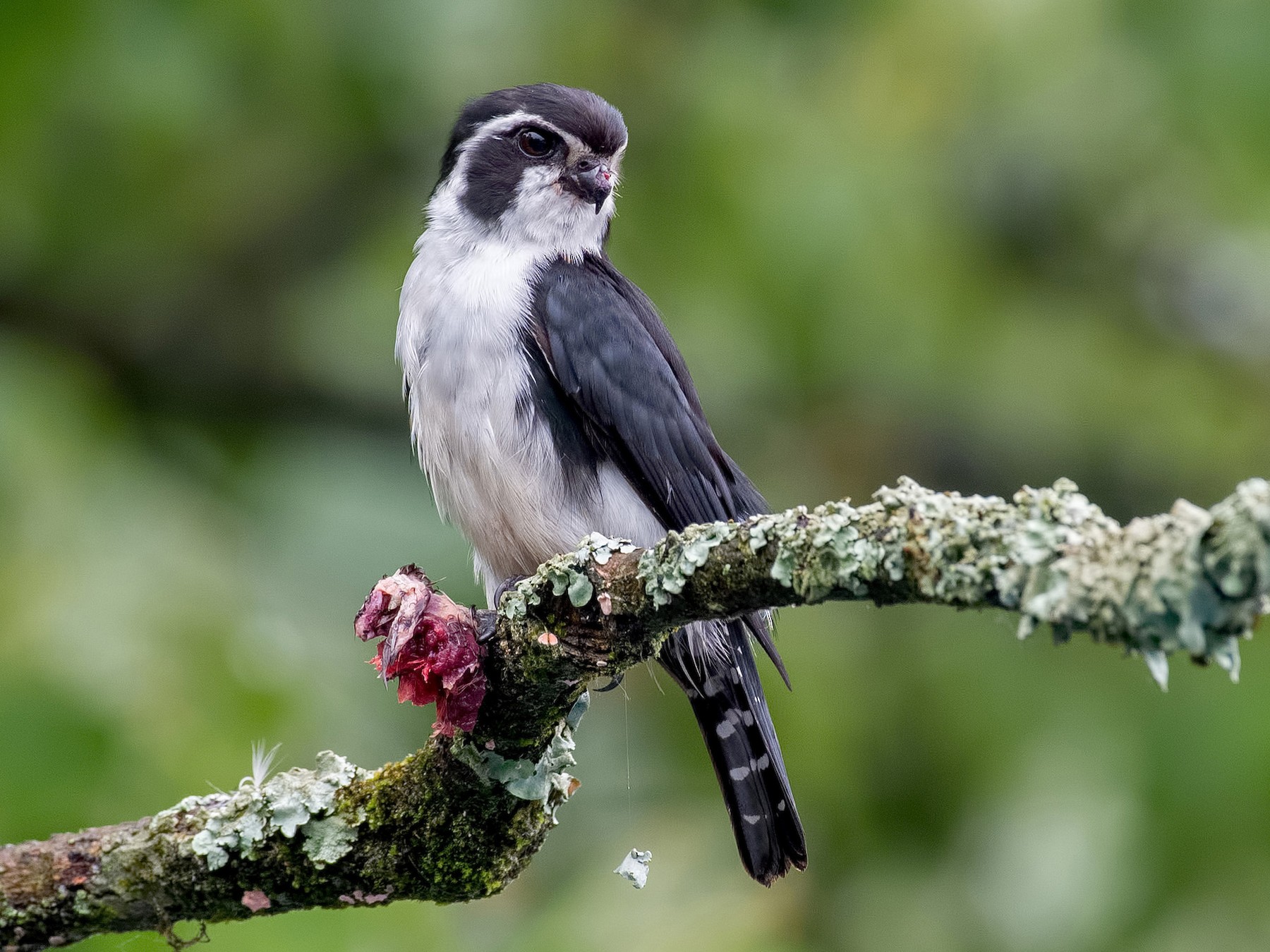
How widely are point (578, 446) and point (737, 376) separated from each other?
2.70 metres

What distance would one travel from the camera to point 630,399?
13.3 feet

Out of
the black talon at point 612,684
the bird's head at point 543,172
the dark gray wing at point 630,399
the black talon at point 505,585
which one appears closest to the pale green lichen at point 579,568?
the black talon at point 612,684

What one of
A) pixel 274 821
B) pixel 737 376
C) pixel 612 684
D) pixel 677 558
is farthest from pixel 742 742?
pixel 737 376

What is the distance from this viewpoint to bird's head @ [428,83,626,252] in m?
4.60

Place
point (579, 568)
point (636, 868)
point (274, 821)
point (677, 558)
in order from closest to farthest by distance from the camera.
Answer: point (677, 558), point (579, 568), point (274, 821), point (636, 868)

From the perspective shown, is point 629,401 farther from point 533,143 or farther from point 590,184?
point 533,143

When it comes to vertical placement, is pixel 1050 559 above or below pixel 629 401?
below

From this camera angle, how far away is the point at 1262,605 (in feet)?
5.32

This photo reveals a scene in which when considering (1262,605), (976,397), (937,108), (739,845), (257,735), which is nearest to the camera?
(1262,605)

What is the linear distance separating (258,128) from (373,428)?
1.59 metres

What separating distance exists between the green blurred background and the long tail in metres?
0.89

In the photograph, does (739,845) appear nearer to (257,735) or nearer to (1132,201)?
(257,735)

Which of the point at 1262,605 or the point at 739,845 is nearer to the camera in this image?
the point at 1262,605

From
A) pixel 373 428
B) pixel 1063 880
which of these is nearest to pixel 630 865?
pixel 1063 880
